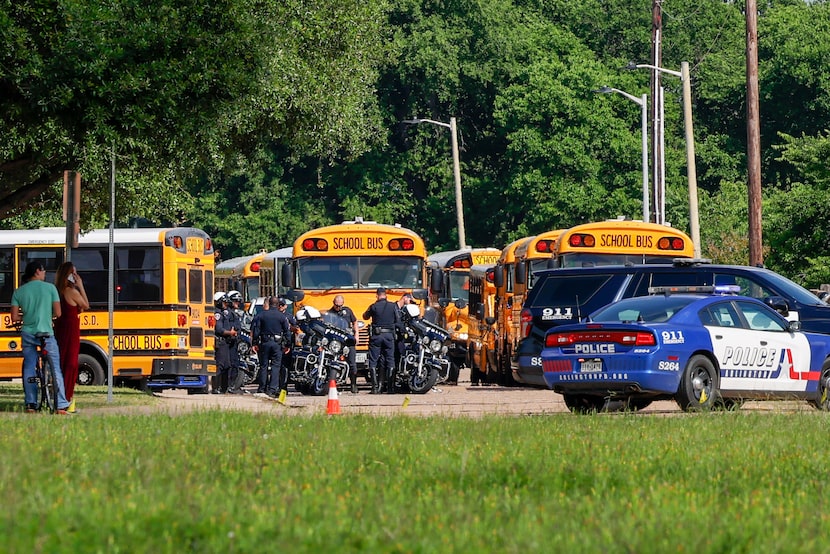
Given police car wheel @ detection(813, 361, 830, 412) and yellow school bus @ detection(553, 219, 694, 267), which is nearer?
police car wheel @ detection(813, 361, 830, 412)

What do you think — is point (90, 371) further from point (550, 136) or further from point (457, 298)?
point (550, 136)

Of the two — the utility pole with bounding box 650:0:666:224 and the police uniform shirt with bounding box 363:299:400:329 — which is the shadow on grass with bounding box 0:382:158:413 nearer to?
the police uniform shirt with bounding box 363:299:400:329

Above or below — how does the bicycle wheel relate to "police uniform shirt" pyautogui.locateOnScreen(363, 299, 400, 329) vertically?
below

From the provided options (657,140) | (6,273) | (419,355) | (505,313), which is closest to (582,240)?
(419,355)

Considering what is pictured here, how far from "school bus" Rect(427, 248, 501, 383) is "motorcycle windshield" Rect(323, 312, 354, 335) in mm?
5744

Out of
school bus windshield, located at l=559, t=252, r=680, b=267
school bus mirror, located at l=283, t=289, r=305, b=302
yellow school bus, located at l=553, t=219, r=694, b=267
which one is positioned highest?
yellow school bus, located at l=553, t=219, r=694, b=267

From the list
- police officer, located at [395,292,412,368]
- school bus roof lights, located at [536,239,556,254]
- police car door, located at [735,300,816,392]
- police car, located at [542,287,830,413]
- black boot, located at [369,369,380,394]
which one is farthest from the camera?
school bus roof lights, located at [536,239,556,254]

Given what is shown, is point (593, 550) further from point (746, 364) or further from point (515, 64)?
point (515, 64)

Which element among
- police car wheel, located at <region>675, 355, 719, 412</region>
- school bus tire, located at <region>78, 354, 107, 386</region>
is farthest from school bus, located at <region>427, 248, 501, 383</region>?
police car wheel, located at <region>675, 355, 719, 412</region>

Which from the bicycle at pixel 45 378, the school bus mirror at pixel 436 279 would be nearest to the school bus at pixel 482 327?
the school bus mirror at pixel 436 279

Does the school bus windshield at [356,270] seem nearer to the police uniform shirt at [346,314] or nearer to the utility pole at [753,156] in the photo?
the police uniform shirt at [346,314]

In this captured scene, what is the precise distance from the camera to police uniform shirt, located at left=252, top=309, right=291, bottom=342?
27922 mm

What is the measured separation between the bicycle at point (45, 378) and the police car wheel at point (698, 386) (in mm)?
6711

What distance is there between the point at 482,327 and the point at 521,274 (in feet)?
16.3
